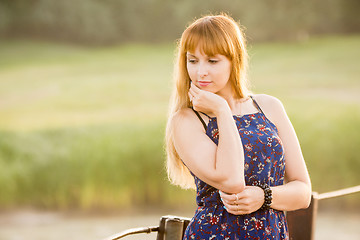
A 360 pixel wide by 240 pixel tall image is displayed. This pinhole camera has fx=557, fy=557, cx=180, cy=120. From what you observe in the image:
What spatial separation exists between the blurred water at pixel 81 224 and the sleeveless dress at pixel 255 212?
4821 mm

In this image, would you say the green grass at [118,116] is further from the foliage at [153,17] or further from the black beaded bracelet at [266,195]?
the black beaded bracelet at [266,195]

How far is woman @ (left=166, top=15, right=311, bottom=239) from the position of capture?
1.22 metres

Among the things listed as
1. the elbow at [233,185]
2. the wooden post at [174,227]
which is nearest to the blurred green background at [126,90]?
the wooden post at [174,227]

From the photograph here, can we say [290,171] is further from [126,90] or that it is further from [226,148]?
[126,90]

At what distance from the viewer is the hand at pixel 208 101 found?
125 centimetres

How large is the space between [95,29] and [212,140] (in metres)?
6.25

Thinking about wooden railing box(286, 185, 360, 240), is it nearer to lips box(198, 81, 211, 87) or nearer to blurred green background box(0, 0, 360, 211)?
lips box(198, 81, 211, 87)

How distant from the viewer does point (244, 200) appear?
121cm

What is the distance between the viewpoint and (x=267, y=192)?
1234 millimetres

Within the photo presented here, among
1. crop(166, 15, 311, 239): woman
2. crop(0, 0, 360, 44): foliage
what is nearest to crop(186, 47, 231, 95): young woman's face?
crop(166, 15, 311, 239): woman

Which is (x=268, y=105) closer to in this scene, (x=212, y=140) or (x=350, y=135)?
(x=212, y=140)

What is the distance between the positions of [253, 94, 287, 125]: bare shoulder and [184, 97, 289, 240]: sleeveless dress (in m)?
0.06

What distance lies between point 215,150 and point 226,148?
0.14 ft

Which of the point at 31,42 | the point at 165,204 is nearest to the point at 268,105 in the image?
the point at 165,204
